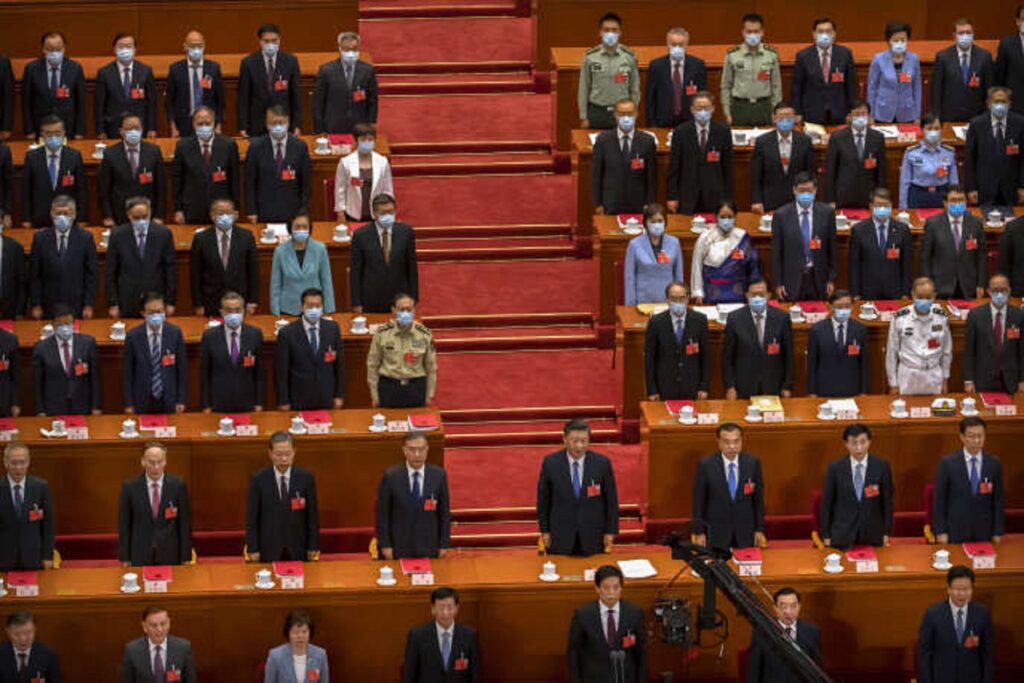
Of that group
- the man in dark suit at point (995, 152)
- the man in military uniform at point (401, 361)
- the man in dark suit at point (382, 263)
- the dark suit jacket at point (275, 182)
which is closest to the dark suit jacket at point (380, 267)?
the man in dark suit at point (382, 263)

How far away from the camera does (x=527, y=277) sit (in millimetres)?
16406

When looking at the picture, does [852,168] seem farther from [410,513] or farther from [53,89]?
[53,89]

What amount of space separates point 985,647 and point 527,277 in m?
4.93

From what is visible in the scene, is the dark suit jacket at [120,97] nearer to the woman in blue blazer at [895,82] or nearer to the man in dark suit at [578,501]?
the man in dark suit at [578,501]

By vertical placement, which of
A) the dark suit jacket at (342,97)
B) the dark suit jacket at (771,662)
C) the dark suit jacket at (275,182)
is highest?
the dark suit jacket at (342,97)

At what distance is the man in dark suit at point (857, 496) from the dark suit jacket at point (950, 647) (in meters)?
0.77

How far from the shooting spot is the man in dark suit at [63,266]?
48.8 feet

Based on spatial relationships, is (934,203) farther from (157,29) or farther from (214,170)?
(157,29)

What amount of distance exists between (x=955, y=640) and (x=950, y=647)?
48 millimetres

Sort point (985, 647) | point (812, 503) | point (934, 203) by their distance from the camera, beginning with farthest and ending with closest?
point (934, 203), point (812, 503), point (985, 647)

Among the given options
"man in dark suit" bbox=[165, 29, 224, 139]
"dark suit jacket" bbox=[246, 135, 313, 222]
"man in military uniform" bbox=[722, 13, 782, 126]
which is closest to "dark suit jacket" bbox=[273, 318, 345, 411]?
"dark suit jacket" bbox=[246, 135, 313, 222]

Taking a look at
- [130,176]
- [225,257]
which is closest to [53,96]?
[130,176]

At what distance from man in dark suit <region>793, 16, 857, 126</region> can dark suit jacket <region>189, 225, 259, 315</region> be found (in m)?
4.44

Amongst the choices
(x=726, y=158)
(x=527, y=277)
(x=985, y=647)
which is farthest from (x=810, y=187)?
(x=985, y=647)
